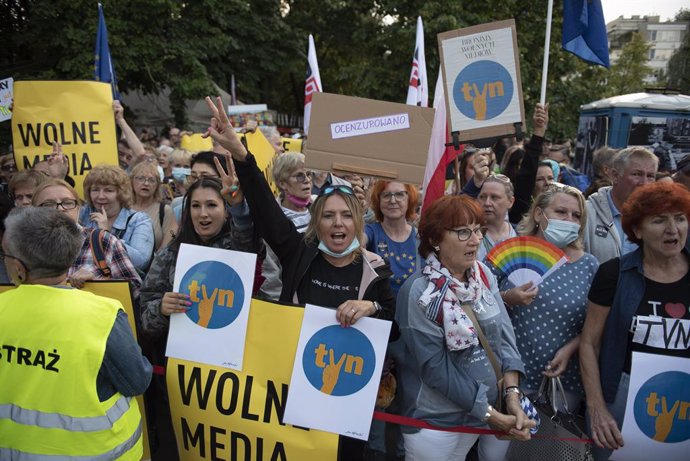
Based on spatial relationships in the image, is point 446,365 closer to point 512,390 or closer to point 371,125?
point 512,390

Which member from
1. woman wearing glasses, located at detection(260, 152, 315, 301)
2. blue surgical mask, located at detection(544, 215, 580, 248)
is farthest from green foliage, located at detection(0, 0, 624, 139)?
blue surgical mask, located at detection(544, 215, 580, 248)

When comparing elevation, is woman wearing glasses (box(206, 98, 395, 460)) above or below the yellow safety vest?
above

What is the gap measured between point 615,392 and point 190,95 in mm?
14680

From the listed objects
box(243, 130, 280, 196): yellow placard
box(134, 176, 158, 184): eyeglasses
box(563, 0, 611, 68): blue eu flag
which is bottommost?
box(134, 176, 158, 184): eyeglasses

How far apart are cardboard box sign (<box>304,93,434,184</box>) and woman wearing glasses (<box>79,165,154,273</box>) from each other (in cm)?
151

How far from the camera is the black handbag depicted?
279 cm

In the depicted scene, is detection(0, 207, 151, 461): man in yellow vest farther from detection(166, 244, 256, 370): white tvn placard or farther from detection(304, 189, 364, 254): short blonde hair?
detection(304, 189, 364, 254): short blonde hair

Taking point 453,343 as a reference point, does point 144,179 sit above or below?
above

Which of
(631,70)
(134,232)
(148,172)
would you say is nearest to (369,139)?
(134,232)

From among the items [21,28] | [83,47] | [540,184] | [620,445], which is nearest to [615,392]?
[620,445]

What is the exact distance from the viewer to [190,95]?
15.6 meters

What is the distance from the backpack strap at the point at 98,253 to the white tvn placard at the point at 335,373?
1.41 metres

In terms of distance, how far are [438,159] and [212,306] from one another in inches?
79.9

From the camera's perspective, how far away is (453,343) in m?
2.61
